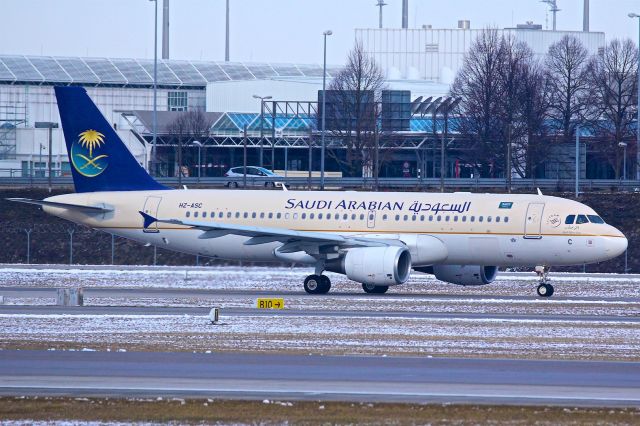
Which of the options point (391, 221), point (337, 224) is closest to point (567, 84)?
point (337, 224)

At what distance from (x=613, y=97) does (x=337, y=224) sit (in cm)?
5758

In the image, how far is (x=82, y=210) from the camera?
42.9 metres

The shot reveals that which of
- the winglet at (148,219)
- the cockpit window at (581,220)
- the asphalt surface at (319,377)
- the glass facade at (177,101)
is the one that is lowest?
the asphalt surface at (319,377)

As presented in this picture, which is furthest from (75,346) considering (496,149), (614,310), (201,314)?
(496,149)

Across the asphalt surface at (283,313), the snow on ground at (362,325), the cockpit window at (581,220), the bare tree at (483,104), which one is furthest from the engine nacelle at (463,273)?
the bare tree at (483,104)

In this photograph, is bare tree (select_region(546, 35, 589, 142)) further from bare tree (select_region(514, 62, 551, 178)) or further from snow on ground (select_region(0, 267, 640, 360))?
snow on ground (select_region(0, 267, 640, 360))

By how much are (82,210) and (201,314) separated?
1277cm

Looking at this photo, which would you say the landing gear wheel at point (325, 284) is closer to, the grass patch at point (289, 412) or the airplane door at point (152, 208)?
the airplane door at point (152, 208)

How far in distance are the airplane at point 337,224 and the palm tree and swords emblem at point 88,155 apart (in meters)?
0.03

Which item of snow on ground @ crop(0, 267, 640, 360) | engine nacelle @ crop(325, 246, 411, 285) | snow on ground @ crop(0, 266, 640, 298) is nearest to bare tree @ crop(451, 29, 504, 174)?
snow on ground @ crop(0, 266, 640, 298)

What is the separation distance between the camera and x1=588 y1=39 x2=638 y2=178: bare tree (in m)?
86.7

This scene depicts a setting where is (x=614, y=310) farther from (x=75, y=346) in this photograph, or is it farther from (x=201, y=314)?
(x=75, y=346)

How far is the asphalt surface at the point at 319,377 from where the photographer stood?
18078 mm

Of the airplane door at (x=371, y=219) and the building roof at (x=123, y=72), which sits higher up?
the building roof at (x=123, y=72)
